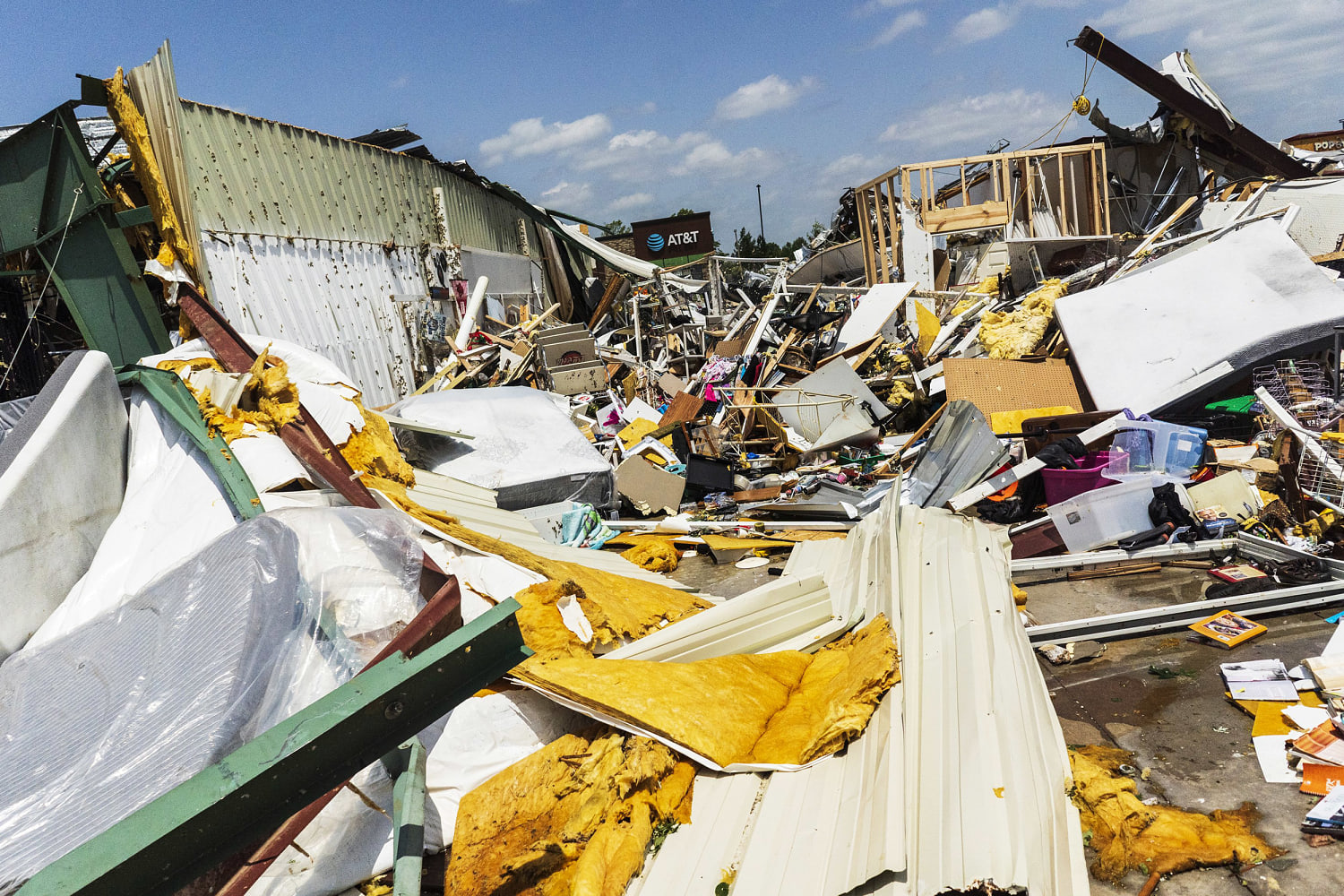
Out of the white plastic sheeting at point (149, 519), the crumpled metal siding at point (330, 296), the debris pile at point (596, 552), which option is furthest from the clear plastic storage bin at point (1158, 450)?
the crumpled metal siding at point (330, 296)

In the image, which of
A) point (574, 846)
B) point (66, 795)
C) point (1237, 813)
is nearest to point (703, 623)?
point (574, 846)

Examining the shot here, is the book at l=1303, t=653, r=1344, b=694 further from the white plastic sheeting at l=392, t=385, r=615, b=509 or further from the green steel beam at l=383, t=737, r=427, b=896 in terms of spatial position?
the white plastic sheeting at l=392, t=385, r=615, b=509

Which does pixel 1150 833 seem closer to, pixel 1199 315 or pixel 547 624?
pixel 547 624

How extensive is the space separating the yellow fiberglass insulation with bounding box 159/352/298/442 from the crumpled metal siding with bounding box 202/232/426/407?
248 centimetres

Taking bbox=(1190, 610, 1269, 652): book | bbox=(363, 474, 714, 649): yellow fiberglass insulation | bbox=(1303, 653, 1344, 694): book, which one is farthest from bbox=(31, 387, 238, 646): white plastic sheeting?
bbox=(1190, 610, 1269, 652): book

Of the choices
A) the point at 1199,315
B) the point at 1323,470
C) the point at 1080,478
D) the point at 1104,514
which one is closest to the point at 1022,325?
the point at 1199,315

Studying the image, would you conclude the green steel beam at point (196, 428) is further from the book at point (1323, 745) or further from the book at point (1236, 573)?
the book at point (1236, 573)

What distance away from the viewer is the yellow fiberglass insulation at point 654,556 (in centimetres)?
601

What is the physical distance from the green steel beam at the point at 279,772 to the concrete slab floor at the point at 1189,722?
222 centimetres

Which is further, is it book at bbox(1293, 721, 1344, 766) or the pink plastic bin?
the pink plastic bin

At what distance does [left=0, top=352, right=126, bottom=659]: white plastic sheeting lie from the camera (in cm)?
294

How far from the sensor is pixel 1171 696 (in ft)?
11.7

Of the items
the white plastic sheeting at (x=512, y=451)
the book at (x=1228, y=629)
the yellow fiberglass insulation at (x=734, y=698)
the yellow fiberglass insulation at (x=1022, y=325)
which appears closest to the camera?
the yellow fiberglass insulation at (x=734, y=698)

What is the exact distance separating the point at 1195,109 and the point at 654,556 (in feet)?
39.3
